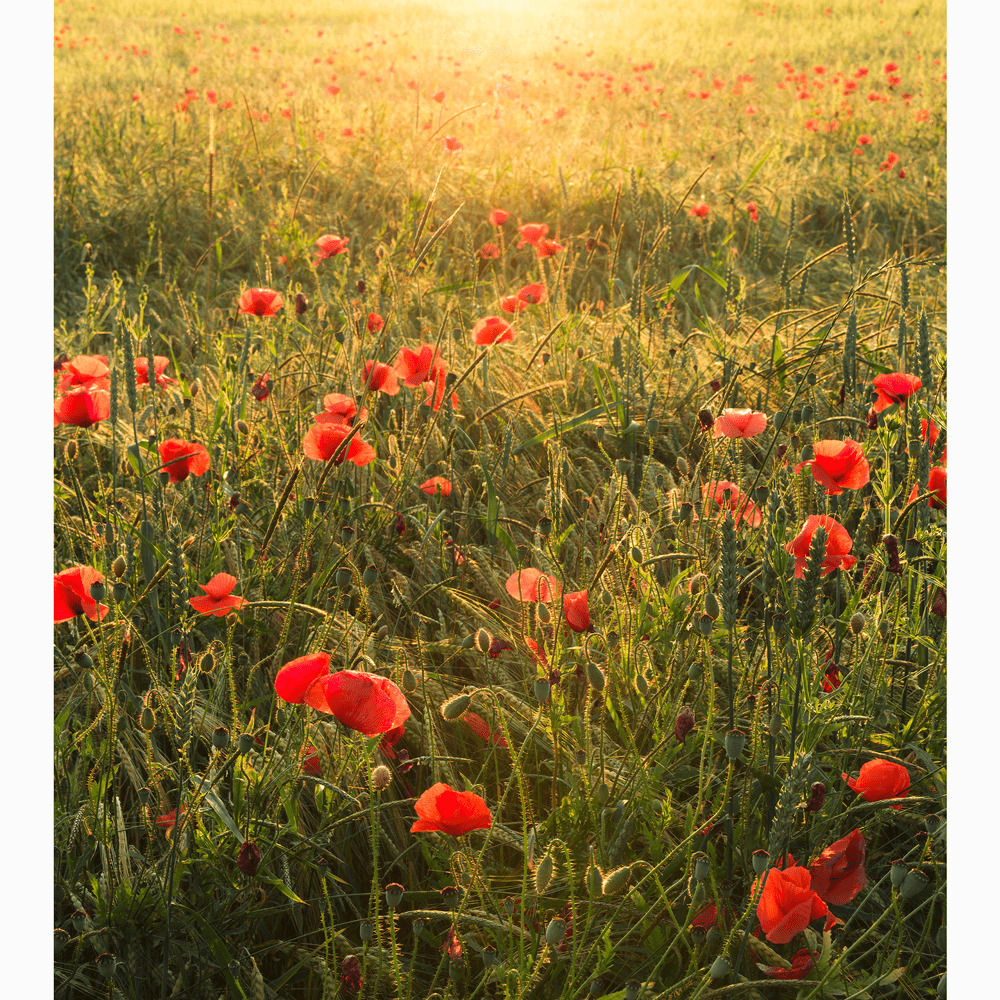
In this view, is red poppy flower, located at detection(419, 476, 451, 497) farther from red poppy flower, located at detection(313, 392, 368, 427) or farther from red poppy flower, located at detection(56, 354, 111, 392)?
red poppy flower, located at detection(56, 354, 111, 392)

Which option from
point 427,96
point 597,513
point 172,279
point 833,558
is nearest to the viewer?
point 833,558

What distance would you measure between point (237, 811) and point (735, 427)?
2.49 ft

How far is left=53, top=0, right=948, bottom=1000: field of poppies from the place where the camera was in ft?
2.65

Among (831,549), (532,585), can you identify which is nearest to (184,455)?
(532,585)

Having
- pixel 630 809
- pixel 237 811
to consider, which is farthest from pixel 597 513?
pixel 237 811

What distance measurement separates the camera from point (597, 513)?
1.48 metres

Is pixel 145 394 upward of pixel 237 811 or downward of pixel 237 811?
upward

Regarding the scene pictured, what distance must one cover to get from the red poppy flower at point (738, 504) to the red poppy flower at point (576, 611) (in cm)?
27

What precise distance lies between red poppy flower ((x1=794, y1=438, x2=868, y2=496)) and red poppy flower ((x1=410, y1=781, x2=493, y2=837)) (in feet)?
1.90

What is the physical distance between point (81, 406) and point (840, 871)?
3.57ft

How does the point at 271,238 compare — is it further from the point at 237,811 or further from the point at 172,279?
the point at 237,811

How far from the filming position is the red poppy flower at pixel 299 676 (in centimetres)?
77
